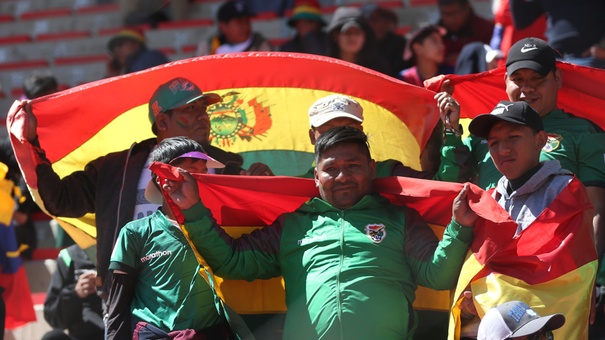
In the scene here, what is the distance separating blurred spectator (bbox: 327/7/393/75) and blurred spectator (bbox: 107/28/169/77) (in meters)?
2.11

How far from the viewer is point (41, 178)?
6.28m

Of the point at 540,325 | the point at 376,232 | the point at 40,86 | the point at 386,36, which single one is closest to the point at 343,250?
the point at 376,232

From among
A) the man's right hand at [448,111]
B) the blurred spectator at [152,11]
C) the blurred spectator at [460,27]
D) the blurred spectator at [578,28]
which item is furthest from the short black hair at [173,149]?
the blurred spectator at [152,11]

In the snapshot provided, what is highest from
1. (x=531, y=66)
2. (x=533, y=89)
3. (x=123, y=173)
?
(x=531, y=66)

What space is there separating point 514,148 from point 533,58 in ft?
2.48

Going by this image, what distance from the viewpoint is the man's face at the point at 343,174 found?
17.9 ft

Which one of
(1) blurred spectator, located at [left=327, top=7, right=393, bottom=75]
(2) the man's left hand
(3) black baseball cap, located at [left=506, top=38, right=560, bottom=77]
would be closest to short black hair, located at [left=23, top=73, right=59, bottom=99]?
(1) blurred spectator, located at [left=327, top=7, right=393, bottom=75]

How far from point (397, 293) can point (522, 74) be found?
1.38 m

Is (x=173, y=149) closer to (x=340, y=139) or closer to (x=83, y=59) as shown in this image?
(x=340, y=139)

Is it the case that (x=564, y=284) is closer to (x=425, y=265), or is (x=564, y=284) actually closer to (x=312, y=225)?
(x=425, y=265)

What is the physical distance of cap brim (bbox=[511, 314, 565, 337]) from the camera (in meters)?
4.50

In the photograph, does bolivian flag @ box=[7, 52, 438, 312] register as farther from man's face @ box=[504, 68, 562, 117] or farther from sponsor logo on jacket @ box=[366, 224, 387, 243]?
sponsor logo on jacket @ box=[366, 224, 387, 243]

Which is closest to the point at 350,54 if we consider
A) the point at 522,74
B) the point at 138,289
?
the point at 522,74

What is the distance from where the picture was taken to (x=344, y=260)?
209 inches
